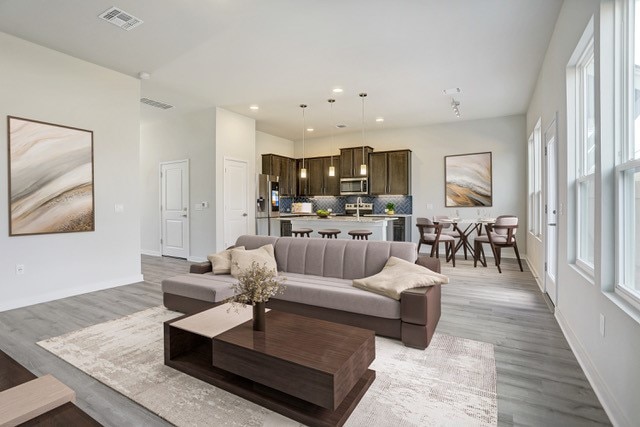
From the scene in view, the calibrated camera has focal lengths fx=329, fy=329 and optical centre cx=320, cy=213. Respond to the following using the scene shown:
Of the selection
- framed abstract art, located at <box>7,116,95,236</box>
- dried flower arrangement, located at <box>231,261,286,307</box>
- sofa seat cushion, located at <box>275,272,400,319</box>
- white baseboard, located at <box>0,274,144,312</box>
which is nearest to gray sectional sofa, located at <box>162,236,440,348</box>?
sofa seat cushion, located at <box>275,272,400,319</box>

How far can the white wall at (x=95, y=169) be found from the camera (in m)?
3.78

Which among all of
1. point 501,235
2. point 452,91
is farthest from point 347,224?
point 452,91

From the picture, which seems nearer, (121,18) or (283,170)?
(121,18)

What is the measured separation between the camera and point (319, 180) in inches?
359

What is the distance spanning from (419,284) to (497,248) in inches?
147

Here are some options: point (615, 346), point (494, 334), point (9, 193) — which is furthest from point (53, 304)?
point (615, 346)

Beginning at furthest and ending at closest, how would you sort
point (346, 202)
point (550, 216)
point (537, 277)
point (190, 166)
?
1. point (346, 202)
2. point (190, 166)
3. point (537, 277)
4. point (550, 216)

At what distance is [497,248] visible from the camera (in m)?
5.74

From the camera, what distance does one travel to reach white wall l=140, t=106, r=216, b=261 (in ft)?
21.7

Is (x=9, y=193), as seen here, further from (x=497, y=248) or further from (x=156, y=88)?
(x=497, y=248)

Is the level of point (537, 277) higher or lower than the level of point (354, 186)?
lower

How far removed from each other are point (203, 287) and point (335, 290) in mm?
1300

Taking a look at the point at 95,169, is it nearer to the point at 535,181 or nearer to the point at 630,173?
the point at 630,173

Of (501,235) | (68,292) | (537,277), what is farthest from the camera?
(501,235)
